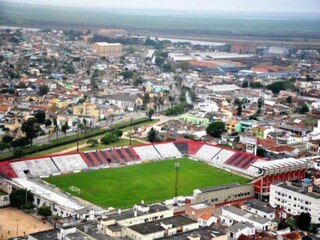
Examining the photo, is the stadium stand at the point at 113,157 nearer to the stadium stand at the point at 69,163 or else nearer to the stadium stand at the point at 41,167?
the stadium stand at the point at 69,163

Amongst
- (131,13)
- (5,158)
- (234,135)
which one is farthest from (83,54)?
(131,13)

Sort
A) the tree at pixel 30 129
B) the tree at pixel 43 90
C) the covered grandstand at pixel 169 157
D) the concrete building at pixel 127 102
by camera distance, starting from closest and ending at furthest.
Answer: the covered grandstand at pixel 169 157, the tree at pixel 30 129, the concrete building at pixel 127 102, the tree at pixel 43 90

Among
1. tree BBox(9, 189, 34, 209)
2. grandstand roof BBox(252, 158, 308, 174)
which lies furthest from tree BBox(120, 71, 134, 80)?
tree BBox(9, 189, 34, 209)

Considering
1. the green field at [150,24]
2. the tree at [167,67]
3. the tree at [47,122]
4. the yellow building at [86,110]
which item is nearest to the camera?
the tree at [47,122]

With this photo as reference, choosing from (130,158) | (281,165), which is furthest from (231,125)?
(281,165)

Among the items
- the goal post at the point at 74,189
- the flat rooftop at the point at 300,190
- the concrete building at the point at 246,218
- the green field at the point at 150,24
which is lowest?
the goal post at the point at 74,189

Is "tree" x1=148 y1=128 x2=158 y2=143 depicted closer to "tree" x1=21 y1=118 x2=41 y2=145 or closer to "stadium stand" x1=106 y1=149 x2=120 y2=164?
"stadium stand" x1=106 y1=149 x2=120 y2=164

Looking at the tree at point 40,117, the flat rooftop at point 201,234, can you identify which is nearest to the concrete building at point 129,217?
the flat rooftop at point 201,234
